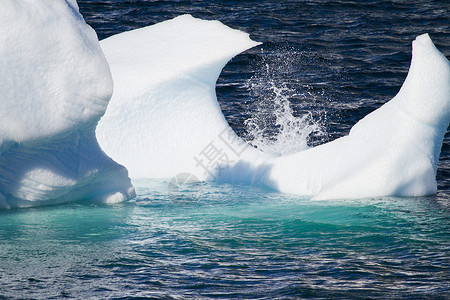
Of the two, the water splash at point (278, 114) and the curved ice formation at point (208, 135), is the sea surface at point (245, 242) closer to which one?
the water splash at point (278, 114)

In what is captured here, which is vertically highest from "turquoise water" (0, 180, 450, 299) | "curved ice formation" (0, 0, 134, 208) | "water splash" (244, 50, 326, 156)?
"curved ice formation" (0, 0, 134, 208)

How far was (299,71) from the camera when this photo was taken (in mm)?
14070

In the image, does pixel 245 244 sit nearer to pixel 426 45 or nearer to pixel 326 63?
pixel 426 45

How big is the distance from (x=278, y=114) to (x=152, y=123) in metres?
2.64

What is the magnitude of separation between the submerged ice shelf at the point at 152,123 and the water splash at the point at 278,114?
2.50 ft

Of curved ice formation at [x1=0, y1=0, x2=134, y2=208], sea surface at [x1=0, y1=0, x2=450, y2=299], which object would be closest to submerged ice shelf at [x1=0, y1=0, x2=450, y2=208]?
curved ice formation at [x1=0, y1=0, x2=134, y2=208]

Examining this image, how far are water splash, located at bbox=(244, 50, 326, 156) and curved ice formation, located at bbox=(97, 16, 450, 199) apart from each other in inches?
31.8

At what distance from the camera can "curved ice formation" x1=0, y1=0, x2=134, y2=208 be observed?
6832 mm

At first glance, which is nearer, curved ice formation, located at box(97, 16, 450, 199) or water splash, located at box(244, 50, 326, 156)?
curved ice formation, located at box(97, 16, 450, 199)

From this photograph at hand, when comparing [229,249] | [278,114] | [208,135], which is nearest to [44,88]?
[229,249]

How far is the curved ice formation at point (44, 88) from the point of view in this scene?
683 cm

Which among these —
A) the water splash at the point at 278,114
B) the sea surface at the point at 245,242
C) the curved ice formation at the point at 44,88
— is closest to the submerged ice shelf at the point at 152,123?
the curved ice formation at the point at 44,88

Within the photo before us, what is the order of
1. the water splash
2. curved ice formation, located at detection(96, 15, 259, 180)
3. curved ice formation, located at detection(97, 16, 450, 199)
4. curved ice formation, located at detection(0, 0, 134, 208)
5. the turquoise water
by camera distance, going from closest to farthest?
the turquoise water < curved ice formation, located at detection(0, 0, 134, 208) < curved ice formation, located at detection(97, 16, 450, 199) < curved ice formation, located at detection(96, 15, 259, 180) < the water splash

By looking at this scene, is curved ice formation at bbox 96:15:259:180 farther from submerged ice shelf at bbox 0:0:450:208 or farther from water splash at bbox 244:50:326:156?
water splash at bbox 244:50:326:156
